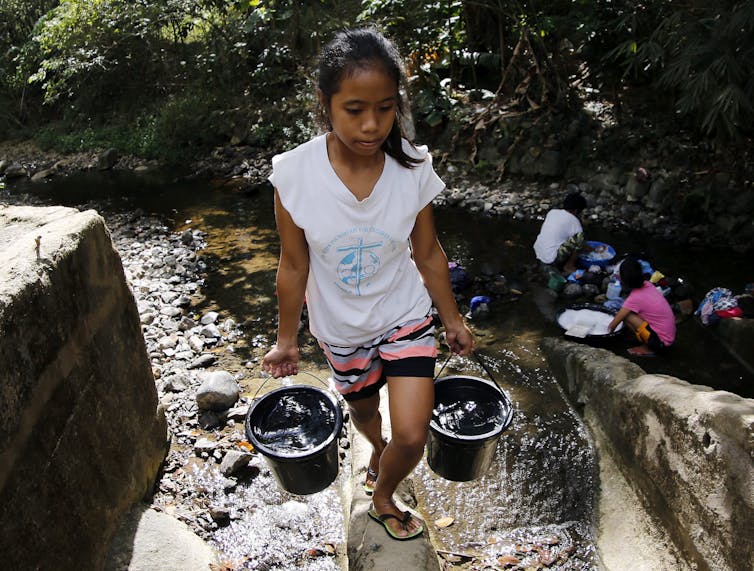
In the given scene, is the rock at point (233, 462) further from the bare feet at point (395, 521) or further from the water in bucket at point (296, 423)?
the bare feet at point (395, 521)

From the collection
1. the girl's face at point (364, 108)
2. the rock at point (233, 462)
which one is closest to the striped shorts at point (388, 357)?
the girl's face at point (364, 108)

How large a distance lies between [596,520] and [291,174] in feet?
6.93

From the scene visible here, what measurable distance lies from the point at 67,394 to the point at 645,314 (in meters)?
3.88

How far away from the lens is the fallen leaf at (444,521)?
2871 millimetres

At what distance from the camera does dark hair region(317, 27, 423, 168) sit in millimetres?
1785

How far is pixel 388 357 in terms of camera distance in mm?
2090

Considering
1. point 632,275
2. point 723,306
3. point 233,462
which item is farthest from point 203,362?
point 723,306

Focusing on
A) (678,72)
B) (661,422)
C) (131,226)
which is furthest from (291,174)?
(131,226)

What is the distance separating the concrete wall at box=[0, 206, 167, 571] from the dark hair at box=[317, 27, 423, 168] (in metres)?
1.14

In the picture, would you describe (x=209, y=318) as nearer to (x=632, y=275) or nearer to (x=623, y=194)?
(x=632, y=275)

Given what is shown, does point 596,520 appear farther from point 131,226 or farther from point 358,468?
point 131,226

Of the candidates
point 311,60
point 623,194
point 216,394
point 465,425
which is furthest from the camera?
point 311,60

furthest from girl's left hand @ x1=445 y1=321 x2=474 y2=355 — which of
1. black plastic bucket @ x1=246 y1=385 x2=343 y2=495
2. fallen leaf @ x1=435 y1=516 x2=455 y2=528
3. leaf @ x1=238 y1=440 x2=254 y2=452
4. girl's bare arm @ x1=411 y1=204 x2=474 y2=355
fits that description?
leaf @ x1=238 y1=440 x2=254 y2=452

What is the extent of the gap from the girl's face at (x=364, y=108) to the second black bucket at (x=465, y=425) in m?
1.05
